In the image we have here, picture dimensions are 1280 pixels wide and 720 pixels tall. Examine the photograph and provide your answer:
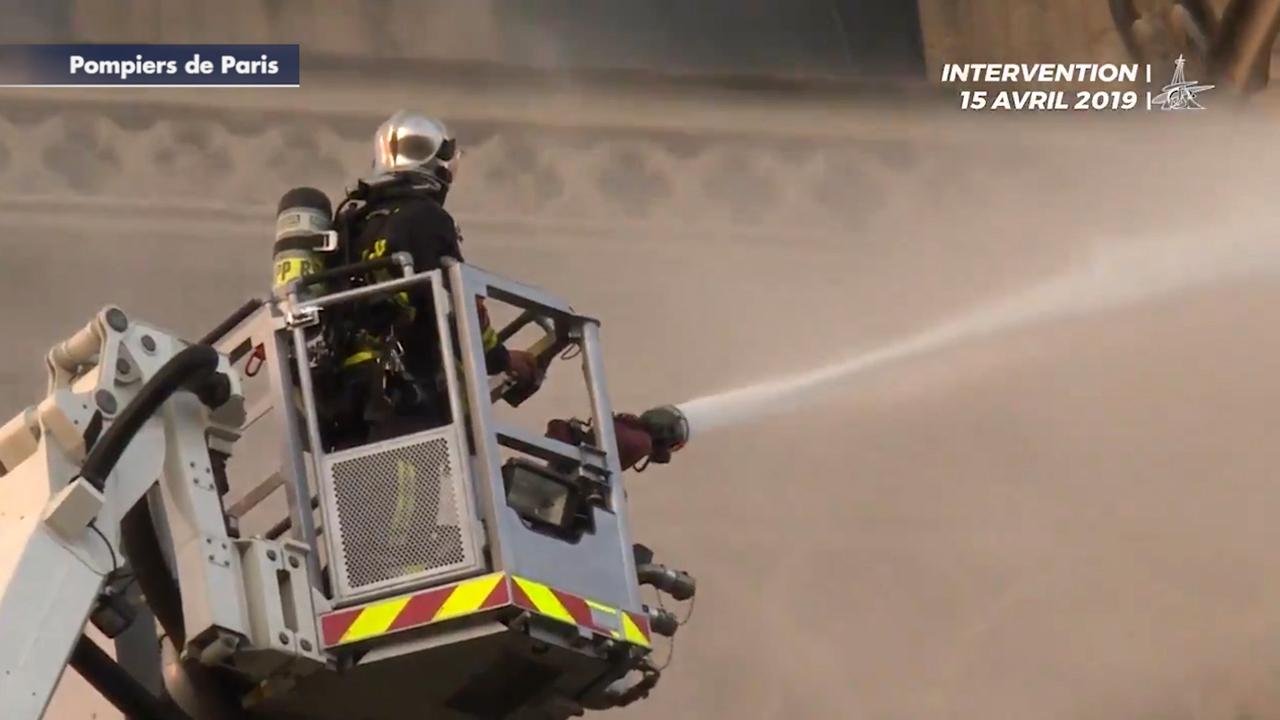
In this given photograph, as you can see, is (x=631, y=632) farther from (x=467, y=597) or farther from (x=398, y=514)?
(x=398, y=514)

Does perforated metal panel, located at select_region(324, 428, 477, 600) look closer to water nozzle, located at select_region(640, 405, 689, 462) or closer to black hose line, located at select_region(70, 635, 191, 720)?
black hose line, located at select_region(70, 635, 191, 720)

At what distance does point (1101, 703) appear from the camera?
31.5ft

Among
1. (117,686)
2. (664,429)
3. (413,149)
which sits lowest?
(117,686)

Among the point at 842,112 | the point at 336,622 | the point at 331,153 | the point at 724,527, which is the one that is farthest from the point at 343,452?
the point at 842,112

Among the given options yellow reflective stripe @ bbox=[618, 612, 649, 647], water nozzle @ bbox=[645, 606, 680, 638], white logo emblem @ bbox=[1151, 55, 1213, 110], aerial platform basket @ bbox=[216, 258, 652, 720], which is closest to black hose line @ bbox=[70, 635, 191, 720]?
aerial platform basket @ bbox=[216, 258, 652, 720]

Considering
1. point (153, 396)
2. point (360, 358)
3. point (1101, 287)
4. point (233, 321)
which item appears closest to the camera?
point (153, 396)

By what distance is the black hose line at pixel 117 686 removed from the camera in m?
4.64

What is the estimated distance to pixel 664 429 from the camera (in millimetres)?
5656

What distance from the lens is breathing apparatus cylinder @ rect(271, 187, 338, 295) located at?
17.0ft

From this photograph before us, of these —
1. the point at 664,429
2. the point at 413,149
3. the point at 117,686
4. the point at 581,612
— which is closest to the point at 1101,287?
the point at 664,429

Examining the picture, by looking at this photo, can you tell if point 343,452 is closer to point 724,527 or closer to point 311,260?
point 311,260

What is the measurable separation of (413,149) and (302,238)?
1.23ft

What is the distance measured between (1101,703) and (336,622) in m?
5.54

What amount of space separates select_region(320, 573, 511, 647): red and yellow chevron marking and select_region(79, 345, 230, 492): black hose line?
1.65 ft
